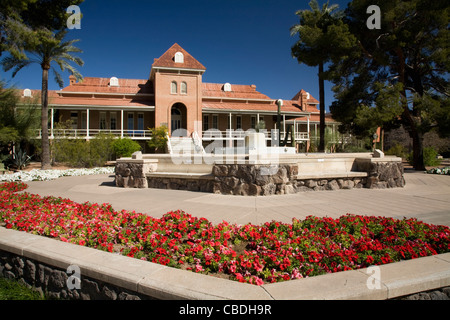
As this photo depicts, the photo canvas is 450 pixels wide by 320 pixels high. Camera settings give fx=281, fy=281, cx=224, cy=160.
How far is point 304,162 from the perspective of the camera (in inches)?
355

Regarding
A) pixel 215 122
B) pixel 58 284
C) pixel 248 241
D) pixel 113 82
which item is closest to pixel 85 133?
Answer: pixel 113 82

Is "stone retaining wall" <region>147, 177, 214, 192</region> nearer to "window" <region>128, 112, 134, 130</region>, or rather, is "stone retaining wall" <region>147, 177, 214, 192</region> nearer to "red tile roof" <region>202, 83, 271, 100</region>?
"window" <region>128, 112, 134, 130</region>

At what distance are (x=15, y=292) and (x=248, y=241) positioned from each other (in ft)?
8.52

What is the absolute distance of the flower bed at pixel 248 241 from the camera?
Answer: 285cm

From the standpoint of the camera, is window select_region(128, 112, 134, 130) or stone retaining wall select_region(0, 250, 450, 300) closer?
stone retaining wall select_region(0, 250, 450, 300)

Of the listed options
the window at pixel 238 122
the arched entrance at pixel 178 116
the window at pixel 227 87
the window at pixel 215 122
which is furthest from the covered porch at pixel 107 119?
the window at pixel 227 87

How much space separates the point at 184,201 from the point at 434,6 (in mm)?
16076

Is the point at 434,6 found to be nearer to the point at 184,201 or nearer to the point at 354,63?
the point at 354,63

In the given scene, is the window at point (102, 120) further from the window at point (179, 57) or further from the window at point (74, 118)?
the window at point (179, 57)

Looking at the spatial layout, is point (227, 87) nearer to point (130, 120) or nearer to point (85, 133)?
point (130, 120)

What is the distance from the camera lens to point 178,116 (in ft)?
108

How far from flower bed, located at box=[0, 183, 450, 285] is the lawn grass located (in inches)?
26.6

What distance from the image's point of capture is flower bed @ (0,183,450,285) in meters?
2.85

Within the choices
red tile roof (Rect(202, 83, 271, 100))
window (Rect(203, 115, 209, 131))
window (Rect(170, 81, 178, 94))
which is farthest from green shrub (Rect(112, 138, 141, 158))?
red tile roof (Rect(202, 83, 271, 100))
